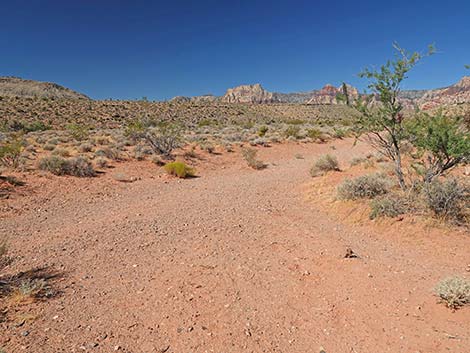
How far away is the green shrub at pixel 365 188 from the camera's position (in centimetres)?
805

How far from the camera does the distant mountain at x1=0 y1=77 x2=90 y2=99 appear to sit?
7400 centimetres

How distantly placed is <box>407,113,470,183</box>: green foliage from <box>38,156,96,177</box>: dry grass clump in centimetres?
1138

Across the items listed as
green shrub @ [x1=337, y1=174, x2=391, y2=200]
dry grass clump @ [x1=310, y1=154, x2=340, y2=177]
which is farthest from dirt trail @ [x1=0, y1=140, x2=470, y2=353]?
dry grass clump @ [x1=310, y1=154, x2=340, y2=177]

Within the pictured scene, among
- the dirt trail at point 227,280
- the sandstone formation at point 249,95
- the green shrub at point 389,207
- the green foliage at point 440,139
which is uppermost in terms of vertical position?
the sandstone formation at point 249,95

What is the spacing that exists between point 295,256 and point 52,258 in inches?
177

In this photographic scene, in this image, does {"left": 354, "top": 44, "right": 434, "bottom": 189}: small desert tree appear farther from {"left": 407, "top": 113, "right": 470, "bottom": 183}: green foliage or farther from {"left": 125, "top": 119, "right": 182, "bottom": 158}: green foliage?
{"left": 125, "top": 119, "right": 182, "bottom": 158}: green foliage

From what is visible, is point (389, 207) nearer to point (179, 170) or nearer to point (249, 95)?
point (179, 170)

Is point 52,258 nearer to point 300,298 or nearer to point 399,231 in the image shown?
point 300,298

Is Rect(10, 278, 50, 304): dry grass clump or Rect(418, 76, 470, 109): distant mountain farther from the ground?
Rect(418, 76, 470, 109): distant mountain

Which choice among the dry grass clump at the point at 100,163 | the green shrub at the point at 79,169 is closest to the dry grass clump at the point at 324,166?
the green shrub at the point at 79,169

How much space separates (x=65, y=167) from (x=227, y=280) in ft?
32.6

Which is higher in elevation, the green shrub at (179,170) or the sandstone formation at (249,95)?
the sandstone formation at (249,95)

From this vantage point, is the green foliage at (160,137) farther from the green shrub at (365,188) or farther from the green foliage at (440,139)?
the green foliage at (440,139)

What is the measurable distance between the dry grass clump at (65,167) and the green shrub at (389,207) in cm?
1040
